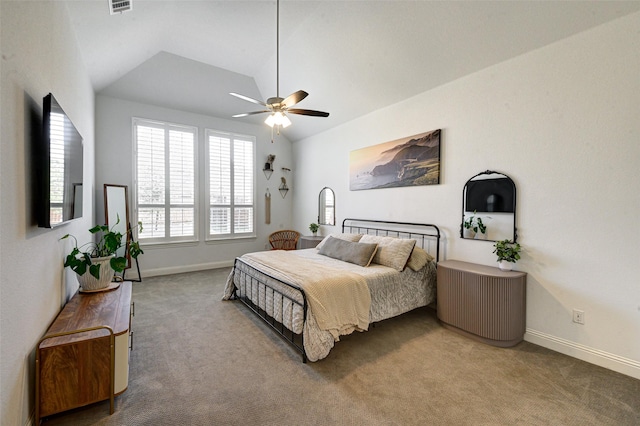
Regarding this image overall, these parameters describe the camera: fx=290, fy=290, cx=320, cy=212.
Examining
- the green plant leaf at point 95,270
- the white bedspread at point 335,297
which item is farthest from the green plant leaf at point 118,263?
the white bedspread at point 335,297

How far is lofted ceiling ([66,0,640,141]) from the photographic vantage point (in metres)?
2.70

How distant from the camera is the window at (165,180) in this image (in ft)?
16.9

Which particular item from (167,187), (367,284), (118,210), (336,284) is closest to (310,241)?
(367,284)

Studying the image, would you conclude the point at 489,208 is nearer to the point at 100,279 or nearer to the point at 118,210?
the point at 100,279

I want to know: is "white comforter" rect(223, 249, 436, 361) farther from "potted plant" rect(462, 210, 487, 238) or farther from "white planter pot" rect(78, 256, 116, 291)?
"white planter pot" rect(78, 256, 116, 291)

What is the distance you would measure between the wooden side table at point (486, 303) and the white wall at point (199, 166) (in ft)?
14.3

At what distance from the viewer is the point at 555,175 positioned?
271cm

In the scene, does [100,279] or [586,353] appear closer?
[586,353]

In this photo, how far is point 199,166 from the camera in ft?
18.7

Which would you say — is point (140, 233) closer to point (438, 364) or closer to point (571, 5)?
point (438, 364)

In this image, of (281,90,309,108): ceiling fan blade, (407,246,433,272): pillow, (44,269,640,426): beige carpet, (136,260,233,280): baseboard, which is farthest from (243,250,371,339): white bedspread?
(136,260,233,280): baseboard

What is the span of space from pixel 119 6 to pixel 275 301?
9.95ft

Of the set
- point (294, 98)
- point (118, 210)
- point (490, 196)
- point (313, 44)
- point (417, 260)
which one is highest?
point (313, 44)

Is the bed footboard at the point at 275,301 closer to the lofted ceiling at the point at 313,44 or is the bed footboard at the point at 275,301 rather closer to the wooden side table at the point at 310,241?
the wooden side table at the point at 310,241
